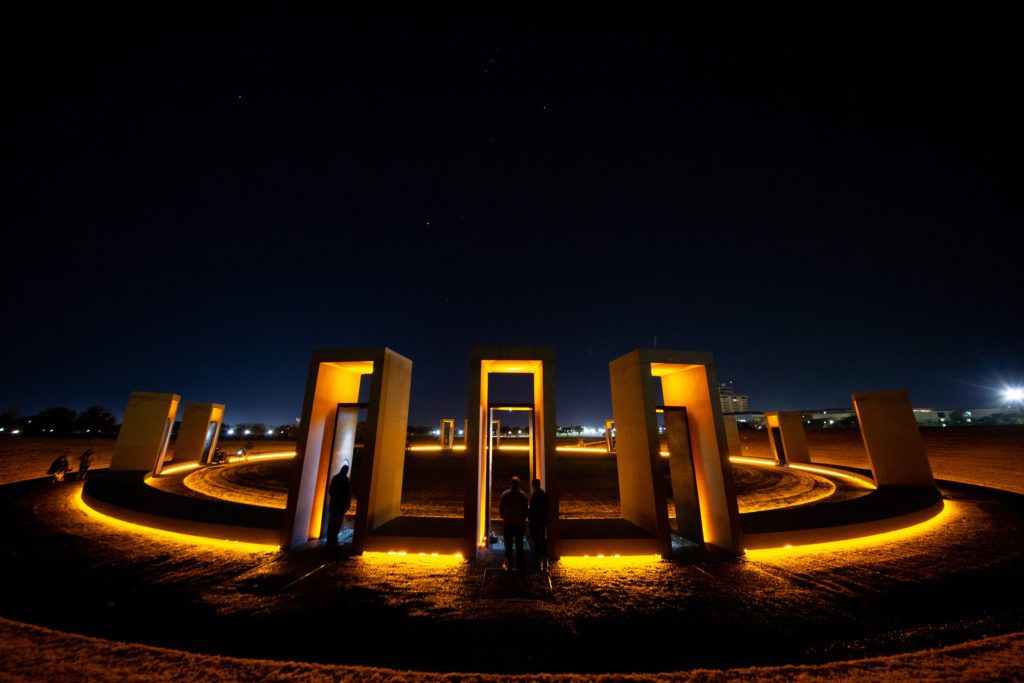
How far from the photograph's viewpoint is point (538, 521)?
6641 millimetres

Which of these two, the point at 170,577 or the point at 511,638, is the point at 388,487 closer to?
the point at 170,577

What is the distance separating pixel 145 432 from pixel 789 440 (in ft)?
104

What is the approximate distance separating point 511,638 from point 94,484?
14.7m

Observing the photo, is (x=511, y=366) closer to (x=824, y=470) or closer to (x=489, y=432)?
(x=489, y=432)

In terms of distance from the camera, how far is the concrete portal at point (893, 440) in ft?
40.3

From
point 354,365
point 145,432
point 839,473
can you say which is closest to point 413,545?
point 354,365

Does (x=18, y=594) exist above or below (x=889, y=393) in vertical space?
below

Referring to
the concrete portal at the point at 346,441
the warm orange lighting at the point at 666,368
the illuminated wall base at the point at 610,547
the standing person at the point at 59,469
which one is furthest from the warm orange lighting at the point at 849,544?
the standing person at the point at 59,469

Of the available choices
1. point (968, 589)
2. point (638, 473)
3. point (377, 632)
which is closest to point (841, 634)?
point (968, 589)

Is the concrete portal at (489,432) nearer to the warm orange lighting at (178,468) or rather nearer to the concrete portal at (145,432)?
the concrete portal at (145,432)

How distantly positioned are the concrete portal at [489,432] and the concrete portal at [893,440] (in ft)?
40.6

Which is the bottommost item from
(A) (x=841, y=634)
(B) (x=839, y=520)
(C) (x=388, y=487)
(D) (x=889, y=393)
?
(A) (x=841, y=634)

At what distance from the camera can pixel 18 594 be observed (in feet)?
17.1

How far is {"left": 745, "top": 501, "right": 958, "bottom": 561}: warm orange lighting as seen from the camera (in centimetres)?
716
